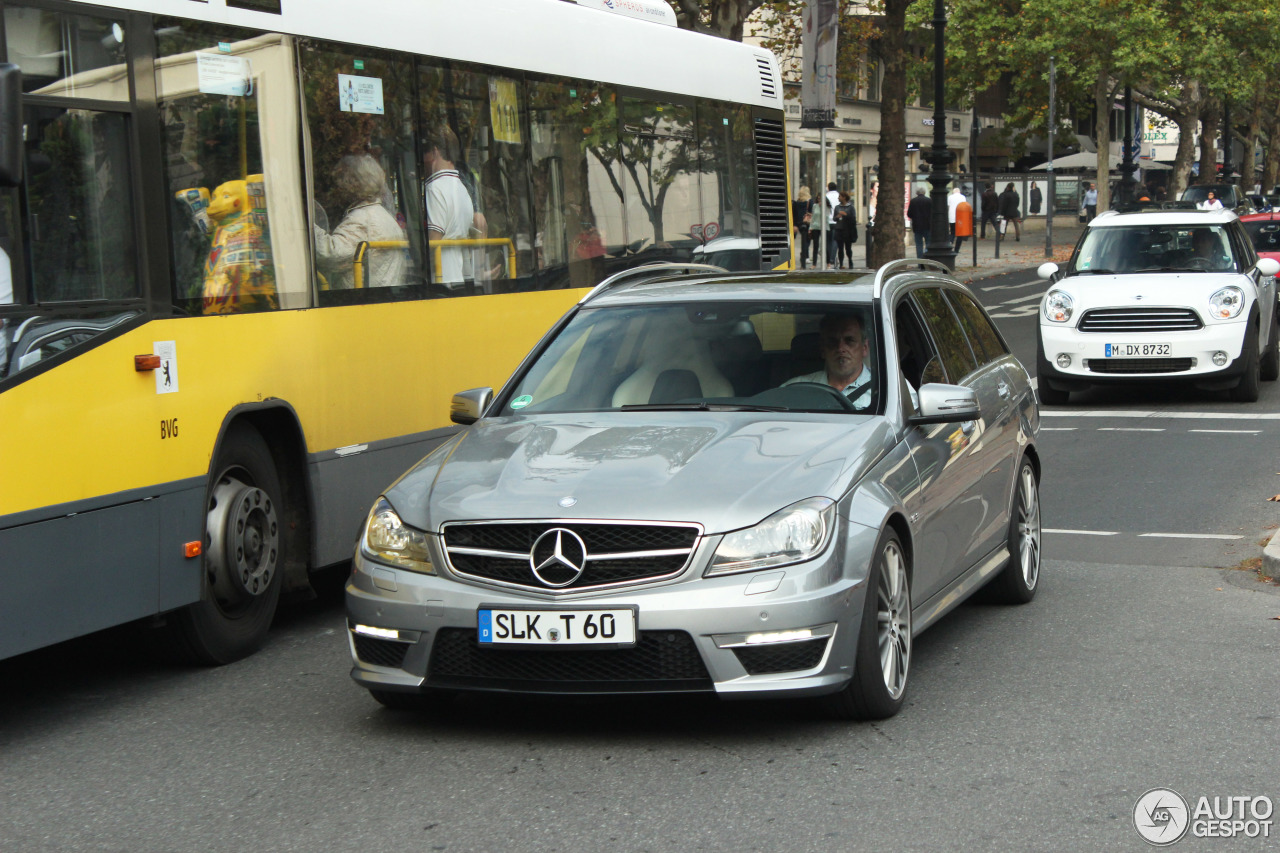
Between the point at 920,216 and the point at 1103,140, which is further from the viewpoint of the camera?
the point at 1103,140

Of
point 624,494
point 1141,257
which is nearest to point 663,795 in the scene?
point 624,494

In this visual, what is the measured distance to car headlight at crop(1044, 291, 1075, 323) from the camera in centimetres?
1605

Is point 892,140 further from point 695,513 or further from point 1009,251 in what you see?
point 695,513

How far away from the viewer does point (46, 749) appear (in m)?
5.71

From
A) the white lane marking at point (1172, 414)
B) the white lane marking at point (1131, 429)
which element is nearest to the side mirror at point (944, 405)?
the white lane marking at point (1131, 429)

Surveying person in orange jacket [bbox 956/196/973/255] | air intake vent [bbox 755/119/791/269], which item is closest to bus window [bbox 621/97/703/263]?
air intake vent [bbox 755/119/791/269]

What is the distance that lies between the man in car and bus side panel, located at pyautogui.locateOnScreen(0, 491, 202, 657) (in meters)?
2.44

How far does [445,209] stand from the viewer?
8.74 meters

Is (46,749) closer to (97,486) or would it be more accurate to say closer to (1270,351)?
(97,486)

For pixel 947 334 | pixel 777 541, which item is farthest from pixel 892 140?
pixel 777 541

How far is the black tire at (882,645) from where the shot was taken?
548 cm

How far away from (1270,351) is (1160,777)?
45.6 ft

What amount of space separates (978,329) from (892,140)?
28.5m

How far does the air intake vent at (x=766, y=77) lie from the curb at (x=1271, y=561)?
642 cm
